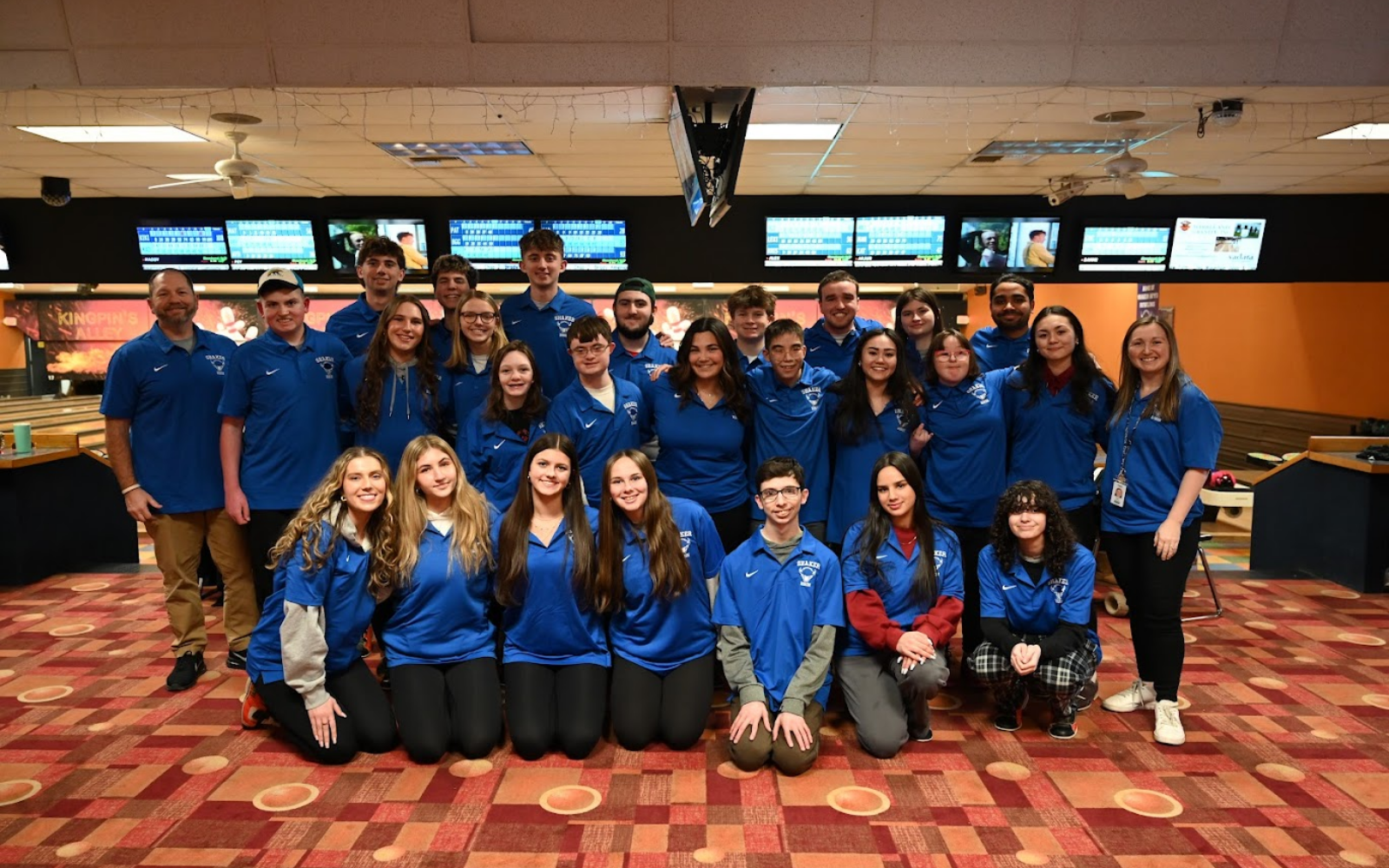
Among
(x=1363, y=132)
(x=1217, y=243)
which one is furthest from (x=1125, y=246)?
(x=1363, y=132)

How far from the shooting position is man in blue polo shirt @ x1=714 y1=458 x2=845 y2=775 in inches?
107

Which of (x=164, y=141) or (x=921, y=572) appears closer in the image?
(x=921, y=572)

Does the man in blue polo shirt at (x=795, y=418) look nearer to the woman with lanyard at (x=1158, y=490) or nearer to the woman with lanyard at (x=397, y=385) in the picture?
the woman with lanyard at (x=1158, y=490)

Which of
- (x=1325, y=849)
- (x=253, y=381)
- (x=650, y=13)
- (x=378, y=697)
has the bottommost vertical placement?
(x=1325, y=849)

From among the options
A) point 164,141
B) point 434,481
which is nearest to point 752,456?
point 434,481

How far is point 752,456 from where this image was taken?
326 cm

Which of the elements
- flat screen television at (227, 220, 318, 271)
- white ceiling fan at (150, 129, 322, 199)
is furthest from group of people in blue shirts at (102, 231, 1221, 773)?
flat screen television at (227, 220, 318, 271)

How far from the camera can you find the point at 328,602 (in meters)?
2.67

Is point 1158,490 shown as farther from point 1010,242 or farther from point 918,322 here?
point 1010,242

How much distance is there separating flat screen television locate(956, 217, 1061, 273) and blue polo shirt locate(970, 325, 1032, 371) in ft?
6.82

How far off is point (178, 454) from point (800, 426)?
2.38 m

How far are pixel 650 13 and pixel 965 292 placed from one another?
23.1 feet

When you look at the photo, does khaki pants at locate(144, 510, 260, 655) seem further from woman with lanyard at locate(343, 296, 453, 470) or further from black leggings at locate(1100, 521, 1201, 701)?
black leggings at locate(1100, 521, 1201, 701)

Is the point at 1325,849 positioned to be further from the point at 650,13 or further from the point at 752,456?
the point at 650,13
